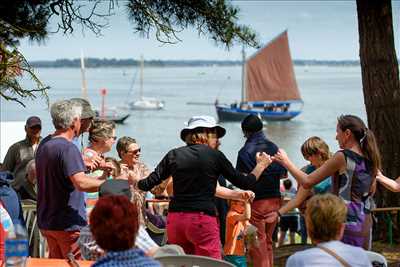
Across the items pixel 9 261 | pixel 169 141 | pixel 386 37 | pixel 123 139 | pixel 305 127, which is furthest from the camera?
pixel 305 127

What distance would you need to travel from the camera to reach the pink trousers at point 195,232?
170 inches

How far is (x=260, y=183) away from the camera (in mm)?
5383

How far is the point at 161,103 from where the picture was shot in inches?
3445

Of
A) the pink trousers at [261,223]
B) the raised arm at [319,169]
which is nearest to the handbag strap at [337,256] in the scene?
the raised arm at [319,169]

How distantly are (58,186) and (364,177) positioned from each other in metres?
1.65

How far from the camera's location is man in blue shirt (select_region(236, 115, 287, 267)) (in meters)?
5.39

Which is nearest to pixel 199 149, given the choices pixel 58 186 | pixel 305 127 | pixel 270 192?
pixel 58 186

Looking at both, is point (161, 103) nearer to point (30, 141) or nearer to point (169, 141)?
point (169, 141)

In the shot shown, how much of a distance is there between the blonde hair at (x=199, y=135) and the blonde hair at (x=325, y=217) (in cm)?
137

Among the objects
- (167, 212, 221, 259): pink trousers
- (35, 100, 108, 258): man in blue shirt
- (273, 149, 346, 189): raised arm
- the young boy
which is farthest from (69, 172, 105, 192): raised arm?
the young boy

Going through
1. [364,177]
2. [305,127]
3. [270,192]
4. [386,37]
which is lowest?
[305,127]

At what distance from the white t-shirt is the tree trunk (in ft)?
14.7

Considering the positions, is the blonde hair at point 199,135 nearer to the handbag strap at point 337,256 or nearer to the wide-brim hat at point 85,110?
the wide-brim hat at point 85,110

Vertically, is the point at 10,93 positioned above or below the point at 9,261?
Result: above
